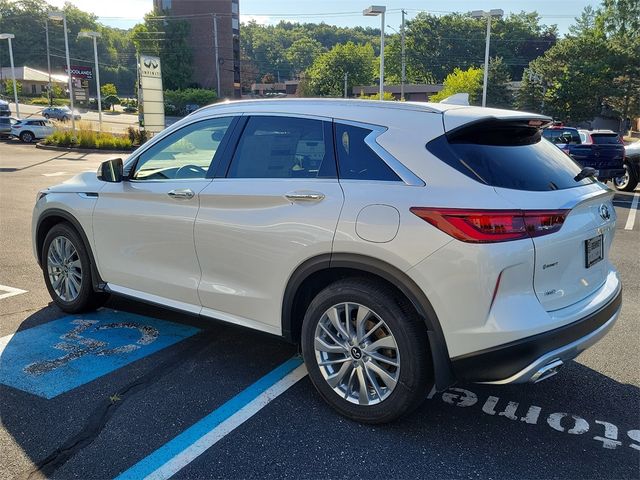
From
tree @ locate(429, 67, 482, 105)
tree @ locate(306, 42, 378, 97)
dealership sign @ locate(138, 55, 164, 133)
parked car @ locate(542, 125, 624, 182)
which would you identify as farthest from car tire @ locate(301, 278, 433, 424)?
tree @ locate(306, 42, 378, 97)

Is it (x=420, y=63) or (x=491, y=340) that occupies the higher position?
(x=420, y=63)

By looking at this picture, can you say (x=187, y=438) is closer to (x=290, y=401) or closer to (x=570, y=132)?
(x=290, y=401)

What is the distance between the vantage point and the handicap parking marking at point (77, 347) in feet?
11.9

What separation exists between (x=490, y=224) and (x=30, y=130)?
3359 centimetres

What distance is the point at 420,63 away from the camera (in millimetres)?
98688

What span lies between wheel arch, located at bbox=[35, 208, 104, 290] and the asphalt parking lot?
0.44 m

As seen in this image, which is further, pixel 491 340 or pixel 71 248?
pixel 71 248

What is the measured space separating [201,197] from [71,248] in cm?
176

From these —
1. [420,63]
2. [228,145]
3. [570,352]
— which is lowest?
[570,352]

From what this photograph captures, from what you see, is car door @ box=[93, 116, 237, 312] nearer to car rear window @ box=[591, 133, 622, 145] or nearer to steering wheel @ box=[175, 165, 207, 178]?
steering wheel @ box=[175, 165, 207, 178]

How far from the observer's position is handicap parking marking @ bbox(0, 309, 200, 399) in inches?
143

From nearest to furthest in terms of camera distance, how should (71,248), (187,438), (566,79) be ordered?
(187,438) < (71,248) < (566,79)

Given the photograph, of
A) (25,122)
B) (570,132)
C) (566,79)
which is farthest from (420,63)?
(570,132)

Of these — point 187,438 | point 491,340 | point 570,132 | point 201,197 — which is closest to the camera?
point 491,340
